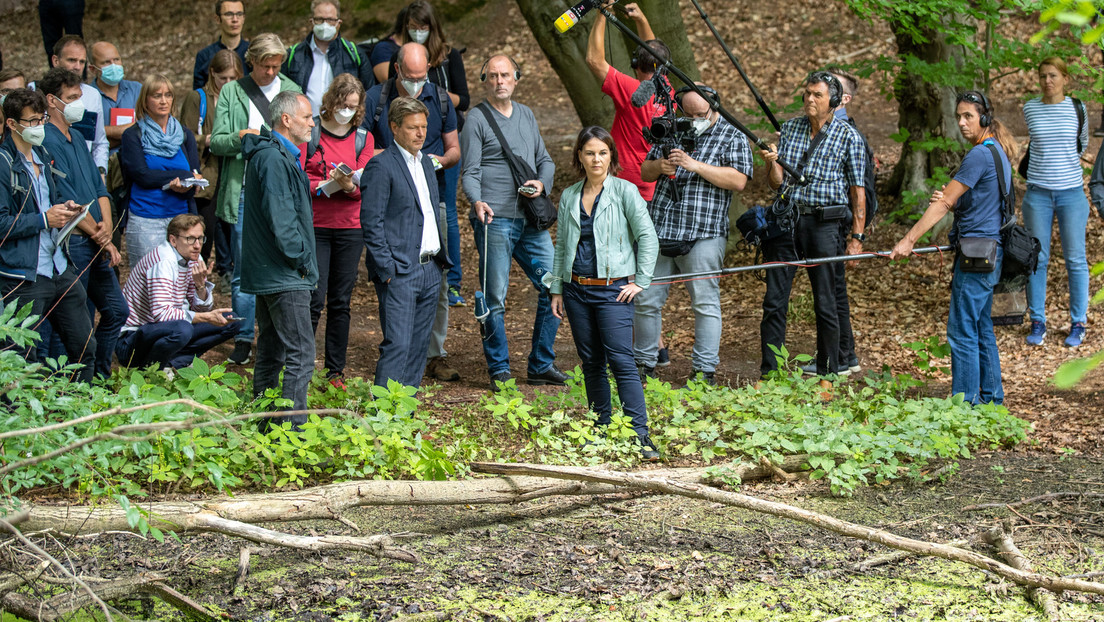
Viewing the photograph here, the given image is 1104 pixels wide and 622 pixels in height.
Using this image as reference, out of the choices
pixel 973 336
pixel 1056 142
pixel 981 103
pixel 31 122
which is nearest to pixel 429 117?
pixel 31 122

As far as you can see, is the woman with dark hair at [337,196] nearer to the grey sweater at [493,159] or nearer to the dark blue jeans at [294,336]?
the grey sweater at [493,159]

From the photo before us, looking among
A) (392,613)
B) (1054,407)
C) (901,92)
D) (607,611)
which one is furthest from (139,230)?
(901,92)

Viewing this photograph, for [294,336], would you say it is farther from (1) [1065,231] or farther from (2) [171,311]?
(1) [1065,231]

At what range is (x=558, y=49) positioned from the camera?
9.26 metres

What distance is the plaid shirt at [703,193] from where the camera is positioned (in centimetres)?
634

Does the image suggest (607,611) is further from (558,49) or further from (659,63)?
(558,49)

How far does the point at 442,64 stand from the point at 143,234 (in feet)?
8.34

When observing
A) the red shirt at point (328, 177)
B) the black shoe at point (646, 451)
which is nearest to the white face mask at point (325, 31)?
the red shirt at point (328, 177)

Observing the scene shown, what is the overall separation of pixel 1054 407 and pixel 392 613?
4697 millimetres

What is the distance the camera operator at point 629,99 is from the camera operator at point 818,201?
0.81m

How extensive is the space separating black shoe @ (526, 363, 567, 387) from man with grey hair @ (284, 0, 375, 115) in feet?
8.33

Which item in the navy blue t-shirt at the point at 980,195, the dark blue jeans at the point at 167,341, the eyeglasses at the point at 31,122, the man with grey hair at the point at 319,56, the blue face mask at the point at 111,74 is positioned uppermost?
the man with grey hair at the point at 319,56

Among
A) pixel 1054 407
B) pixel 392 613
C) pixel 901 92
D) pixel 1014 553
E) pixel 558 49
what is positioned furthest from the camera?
pixel 901 92

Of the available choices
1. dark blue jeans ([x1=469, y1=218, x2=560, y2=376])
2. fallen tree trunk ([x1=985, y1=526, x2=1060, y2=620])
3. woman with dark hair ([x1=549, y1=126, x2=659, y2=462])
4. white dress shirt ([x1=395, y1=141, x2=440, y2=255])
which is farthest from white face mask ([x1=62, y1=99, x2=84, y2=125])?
fallen tree trunk ([x1=985, y1=526, x2=1060, y2=620])
